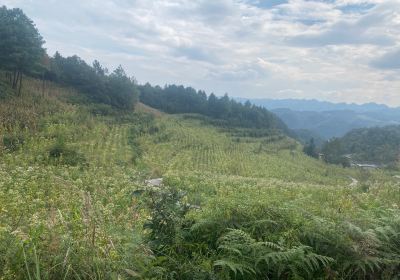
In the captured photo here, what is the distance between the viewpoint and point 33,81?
54656mm

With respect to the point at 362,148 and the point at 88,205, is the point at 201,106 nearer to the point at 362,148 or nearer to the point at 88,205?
the point at 362,148

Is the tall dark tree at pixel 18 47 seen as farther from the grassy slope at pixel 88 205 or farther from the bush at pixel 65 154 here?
the bush at pixel 65 154

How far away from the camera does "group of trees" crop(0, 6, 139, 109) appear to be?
4162cm

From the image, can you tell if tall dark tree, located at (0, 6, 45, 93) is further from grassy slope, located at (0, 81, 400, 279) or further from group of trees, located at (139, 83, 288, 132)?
group of trees, located at (139, 83, 288, 132)

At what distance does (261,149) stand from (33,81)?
1405 inches

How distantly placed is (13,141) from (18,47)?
23170mm

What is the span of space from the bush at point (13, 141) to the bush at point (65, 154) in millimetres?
2636

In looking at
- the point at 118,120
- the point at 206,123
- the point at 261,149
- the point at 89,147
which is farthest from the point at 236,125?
the point at 89,147

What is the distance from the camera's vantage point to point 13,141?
21859 millimetres

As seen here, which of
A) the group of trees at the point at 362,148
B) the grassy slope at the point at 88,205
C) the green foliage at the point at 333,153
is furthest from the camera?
the group of trees at the point at 362,148

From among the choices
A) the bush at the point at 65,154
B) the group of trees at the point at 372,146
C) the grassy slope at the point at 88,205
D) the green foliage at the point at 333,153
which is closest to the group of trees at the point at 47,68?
the grassy slope at the point at 88,205

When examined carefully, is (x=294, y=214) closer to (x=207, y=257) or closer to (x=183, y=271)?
(x=207, y=257)

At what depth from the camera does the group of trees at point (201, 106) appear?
9944cm

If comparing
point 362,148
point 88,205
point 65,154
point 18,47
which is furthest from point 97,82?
point 362,148
